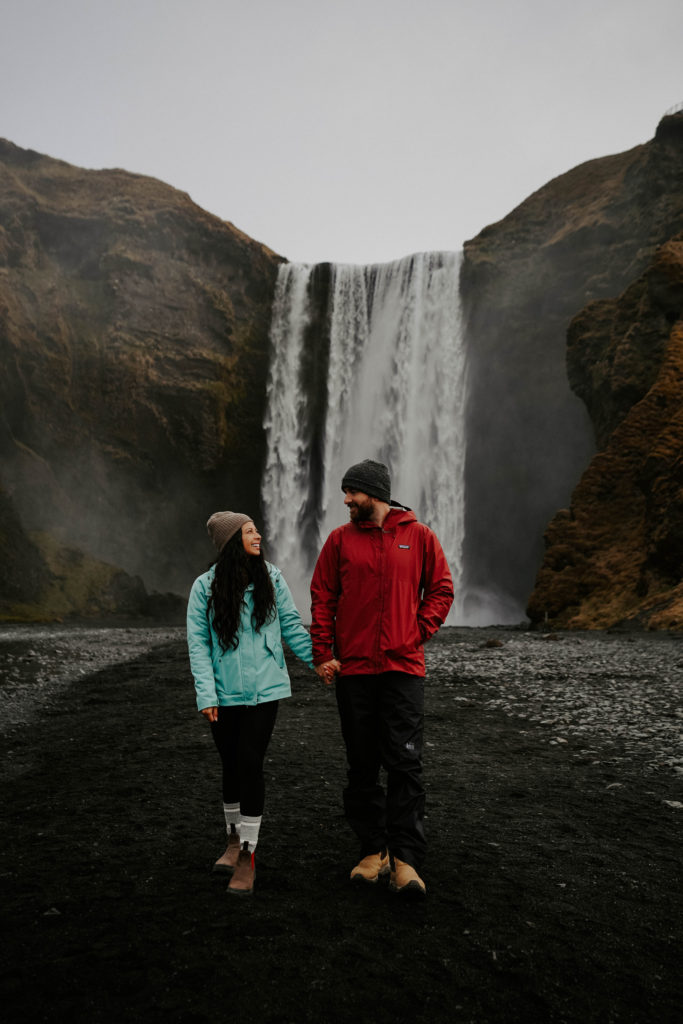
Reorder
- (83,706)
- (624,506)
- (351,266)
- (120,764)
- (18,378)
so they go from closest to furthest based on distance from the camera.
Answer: (120,764) → (83,706) → (624,506) → (18,378) → (351,266)

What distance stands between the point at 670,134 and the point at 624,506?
21.3 meters

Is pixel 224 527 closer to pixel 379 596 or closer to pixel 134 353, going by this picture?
pixel 379 596

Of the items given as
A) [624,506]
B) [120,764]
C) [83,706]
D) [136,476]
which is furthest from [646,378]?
[136,476]

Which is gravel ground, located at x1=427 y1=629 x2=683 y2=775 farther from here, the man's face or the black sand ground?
the man's face

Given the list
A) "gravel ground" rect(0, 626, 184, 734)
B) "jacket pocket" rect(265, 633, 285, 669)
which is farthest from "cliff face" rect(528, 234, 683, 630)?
"jacket pocket" rect(265, 633, 285, 669)

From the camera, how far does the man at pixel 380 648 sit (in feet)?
12.5

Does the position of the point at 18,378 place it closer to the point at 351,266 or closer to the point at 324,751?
the point at 351,266

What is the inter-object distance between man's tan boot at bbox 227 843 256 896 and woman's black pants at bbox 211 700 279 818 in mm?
208

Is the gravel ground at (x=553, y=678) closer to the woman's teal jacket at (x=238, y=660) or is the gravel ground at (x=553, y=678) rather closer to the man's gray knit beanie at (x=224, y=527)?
the woman's teal jacket at (x=238, y=660)

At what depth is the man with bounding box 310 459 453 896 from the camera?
12.5ft

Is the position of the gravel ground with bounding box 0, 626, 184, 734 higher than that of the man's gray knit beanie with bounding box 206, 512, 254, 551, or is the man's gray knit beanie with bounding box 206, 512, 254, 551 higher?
the man's gray knit beanie with bounding box 206, 512, 254, 551

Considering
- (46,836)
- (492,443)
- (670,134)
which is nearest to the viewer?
(46,836)

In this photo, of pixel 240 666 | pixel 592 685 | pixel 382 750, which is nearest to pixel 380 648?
pixel 382 750

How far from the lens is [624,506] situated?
21.8 meters
